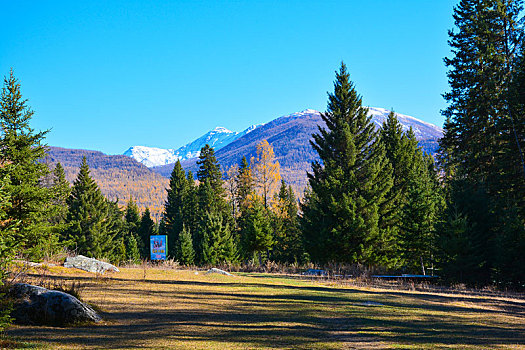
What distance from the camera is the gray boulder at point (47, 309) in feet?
30.0

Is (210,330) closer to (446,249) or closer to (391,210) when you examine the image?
(446,249)

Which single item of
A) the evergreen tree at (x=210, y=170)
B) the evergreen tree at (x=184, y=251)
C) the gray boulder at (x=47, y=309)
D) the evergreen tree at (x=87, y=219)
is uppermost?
the evergreen tree at (x=210, y=170)

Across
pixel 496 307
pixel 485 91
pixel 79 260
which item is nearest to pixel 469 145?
pixel 485 91

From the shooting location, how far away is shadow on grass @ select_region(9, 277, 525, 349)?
8.32 m

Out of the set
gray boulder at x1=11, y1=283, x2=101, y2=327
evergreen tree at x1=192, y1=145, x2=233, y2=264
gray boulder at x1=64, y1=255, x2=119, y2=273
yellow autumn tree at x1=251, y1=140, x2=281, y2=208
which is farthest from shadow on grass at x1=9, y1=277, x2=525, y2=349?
yellow autumn tree at x1=251, y1=140, x2=281, y2=208

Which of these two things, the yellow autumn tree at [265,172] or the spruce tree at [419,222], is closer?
the spruce tree at [419,222]

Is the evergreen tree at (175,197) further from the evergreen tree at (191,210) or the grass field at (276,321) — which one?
the grass field at (276,321)

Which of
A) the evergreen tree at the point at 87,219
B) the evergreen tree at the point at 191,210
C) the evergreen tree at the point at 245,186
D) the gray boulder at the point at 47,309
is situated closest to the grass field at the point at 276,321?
the gray boulder at the point at 47,309

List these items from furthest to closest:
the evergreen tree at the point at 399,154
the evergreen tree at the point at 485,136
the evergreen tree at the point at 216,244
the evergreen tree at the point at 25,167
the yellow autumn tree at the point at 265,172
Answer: the yellow autumn tree at the point at 265,172 < the evergreen tree at the point at 216,244 < the evergreen tree at the point at 399,154 < the evergreen tree at the point at 485,136 < the evergreen tree at the point at 25,167

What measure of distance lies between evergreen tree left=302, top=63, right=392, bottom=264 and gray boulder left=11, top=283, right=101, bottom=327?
83.6 ft

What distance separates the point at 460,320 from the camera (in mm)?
11398

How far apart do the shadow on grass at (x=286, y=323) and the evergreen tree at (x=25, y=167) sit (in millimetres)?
6218

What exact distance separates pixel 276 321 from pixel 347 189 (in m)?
25.9

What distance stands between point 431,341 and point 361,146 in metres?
30.1
